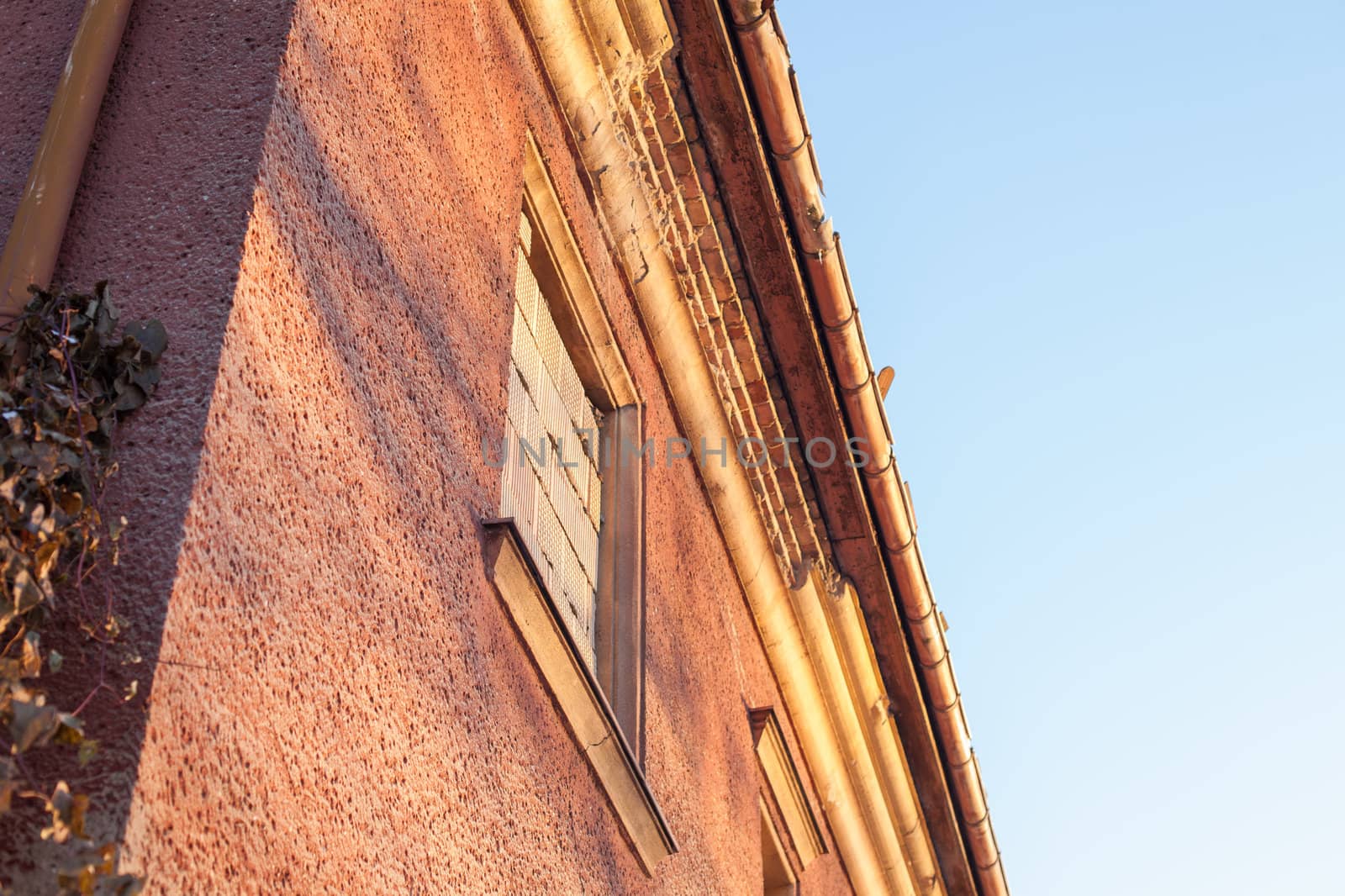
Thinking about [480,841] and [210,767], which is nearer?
[210,767]

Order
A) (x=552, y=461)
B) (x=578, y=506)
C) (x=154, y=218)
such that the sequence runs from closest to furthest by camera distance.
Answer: (x=154, y=218) < (x=552, y=461) < (x=578, y=506)

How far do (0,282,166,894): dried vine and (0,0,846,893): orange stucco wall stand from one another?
50mm

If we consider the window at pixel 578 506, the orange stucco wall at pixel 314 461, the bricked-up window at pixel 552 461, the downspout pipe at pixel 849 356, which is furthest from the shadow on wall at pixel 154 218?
the downspout pipe at pixel 849 356

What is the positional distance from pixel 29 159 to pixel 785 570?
16.2 ft

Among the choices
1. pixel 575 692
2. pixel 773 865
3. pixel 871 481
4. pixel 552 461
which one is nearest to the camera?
pixel 575 692

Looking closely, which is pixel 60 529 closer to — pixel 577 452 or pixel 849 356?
pixel 577 452

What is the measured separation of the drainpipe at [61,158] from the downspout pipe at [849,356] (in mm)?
2859

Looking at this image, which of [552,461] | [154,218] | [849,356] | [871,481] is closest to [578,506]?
[552,461]

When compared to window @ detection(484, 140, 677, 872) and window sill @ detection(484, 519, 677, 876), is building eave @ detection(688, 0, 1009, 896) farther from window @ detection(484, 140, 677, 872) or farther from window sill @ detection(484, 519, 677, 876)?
window sill @ detection(484, 519, 677, 876)

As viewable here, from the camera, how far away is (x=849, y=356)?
246 inches

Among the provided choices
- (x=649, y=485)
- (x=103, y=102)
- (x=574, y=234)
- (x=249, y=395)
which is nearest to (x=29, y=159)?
(x=103, y=102)

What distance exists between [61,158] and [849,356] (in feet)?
Answer: 13.4

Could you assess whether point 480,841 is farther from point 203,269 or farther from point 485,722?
point 203,269

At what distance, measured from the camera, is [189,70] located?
111 inches
